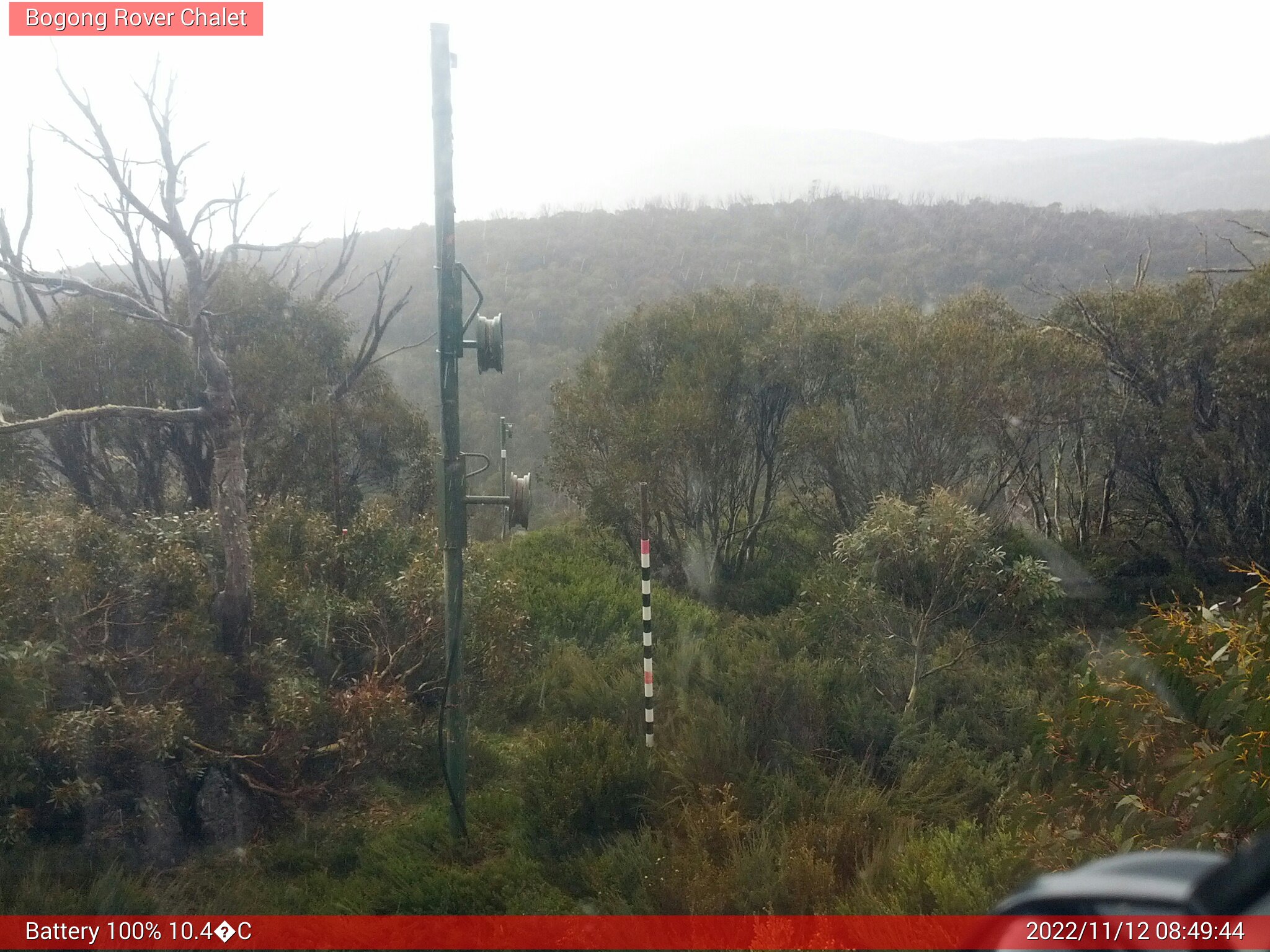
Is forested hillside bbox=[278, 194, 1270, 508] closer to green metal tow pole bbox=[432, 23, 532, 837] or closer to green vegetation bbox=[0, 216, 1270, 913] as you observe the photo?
green vegetation bbox=[0, 216, 1270, 913]

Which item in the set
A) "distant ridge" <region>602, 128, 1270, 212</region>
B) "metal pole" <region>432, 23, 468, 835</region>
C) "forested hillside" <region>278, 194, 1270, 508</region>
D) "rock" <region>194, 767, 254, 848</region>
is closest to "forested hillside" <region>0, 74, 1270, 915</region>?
"rock" <region>194, 767, 254, 848</region>

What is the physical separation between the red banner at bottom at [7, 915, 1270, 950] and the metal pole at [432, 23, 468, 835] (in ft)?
3.73

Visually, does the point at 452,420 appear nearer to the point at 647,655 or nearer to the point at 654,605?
the point at 647,655

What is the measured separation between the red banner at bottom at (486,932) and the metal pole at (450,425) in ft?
3.73

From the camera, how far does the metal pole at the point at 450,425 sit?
540 cm

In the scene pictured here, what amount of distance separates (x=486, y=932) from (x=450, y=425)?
9.36ft

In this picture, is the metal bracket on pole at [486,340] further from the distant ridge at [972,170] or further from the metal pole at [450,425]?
the distant ridge at [972,170]

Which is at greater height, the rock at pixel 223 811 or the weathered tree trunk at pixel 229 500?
the weathered tree trunk at pixel 229 500

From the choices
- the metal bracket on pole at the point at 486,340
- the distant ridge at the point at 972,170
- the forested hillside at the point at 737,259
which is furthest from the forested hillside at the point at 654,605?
the distant ridge at the point at 972,170

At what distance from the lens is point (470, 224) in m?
42.8

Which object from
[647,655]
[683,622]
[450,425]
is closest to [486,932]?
[647,655]

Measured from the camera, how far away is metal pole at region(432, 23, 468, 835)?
17.7 feet

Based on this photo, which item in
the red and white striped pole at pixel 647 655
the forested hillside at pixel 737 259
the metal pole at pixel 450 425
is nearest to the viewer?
the metal pole at pixel 450 425

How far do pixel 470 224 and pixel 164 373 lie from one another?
34168 mm
